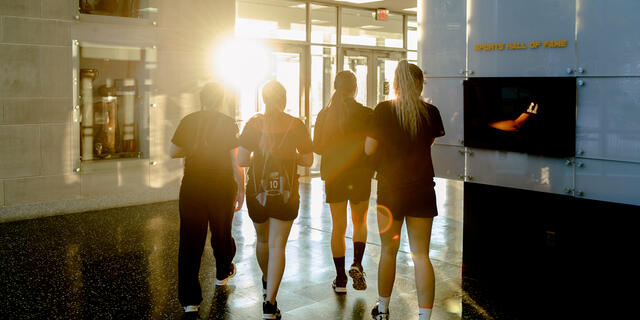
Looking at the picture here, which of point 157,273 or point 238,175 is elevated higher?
point 238,175

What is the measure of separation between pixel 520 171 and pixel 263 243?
93.2 inches

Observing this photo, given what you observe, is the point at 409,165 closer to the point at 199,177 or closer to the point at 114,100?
the point at 199,177

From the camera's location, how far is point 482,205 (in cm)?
556

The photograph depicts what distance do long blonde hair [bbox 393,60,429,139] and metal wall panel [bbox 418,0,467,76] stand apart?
73.9 inches

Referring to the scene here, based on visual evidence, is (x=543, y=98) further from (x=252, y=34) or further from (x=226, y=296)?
(x=252, y=34)

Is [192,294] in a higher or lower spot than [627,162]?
lower

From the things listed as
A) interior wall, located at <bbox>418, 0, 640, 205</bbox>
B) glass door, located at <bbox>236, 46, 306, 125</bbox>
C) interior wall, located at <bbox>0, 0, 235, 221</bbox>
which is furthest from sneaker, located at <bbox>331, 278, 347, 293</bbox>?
glass door, located at <bbox>236, 46, 306, 125</bbox>

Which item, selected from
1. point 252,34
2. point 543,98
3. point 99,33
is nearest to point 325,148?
point 543,98

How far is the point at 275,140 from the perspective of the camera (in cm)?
445

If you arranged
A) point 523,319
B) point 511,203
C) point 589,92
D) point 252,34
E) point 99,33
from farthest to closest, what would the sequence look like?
1. point 252,34
2. point 99,33
3. point 511,203
4. point 589,92
5. point 523,319

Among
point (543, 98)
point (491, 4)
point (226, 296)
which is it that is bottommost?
point (226, 296)

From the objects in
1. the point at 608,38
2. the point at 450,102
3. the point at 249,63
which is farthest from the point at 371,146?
the point at 249,63

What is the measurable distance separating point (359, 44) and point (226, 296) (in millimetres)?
10329

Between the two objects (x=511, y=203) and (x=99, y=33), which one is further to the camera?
(x=99, y=33)
